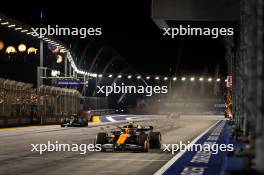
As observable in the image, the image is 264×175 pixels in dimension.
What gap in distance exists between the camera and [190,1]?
2134cm

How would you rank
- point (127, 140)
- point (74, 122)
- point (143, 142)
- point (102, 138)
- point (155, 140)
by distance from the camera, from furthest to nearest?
point (74, 122), point (155, 140), point (102, 138), point (127, 140), point (143, 142)

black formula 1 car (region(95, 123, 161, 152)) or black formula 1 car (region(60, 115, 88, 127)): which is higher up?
black formula 1 car (region(95, 123, 161, 152))

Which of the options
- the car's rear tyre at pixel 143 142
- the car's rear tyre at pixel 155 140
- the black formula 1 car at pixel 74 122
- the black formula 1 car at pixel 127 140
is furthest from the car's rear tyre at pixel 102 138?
the black formula 1 car at pixel 74 122

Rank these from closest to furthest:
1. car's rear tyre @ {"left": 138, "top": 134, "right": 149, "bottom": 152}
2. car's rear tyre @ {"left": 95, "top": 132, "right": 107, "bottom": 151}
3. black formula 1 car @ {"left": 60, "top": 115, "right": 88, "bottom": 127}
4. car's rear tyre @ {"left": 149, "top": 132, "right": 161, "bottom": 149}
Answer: car's rear tyre @ {"left": 138, "top": 134, "right": 149, "bottom": 152}, car's rear tyre @ {"left": 95, "top": 132, "right": 107, "bottom": 151}, car's rear tyre @ {"left": 149, "top": 132, "right": 161, "bottom": 149}, black formula 1 car @ {"left": 60, "top": 115, "right": 88, "bottom": 127}

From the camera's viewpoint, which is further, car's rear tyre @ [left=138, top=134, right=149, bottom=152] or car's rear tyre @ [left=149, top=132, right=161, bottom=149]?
car's rear tyre @ [left=149, top=132, right=161, bottom=149]

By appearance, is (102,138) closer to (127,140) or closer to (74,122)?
(127,140)

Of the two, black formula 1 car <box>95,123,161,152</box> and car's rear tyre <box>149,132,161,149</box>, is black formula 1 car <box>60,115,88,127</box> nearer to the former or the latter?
car's rear tyre <box>149,132,161,149</box>

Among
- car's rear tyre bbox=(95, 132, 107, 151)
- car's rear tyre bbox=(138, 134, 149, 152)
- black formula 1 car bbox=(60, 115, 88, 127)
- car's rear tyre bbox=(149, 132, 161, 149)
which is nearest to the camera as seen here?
car's rear tyre bbox=(138, 134, 149, 152)

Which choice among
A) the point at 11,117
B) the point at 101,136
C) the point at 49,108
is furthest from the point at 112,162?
the point at 49,108

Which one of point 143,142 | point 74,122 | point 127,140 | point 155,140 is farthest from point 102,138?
point 74,122

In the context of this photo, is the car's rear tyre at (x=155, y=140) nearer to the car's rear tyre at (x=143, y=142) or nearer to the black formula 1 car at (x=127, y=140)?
the black formula 1 car at (x=127, y=140)

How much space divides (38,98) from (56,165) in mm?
37095

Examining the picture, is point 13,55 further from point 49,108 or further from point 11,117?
point 11,117

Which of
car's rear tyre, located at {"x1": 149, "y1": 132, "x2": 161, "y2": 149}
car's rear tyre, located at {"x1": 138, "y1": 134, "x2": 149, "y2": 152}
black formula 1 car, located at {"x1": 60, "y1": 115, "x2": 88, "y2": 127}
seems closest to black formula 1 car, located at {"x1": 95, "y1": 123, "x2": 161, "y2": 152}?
car's rear tyre, located at {"x1": 138, "y1": 134, "x2": 149, "y2": 152}
